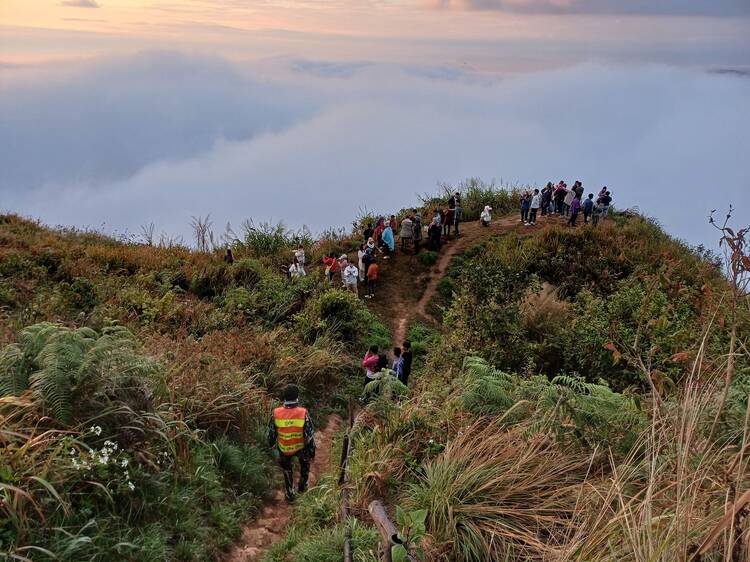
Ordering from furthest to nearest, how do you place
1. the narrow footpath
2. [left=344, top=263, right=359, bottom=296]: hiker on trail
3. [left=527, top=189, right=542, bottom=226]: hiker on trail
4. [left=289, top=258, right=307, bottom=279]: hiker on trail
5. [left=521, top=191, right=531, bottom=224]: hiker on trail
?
[left=521, top=191, right=531, bottom=224]: hiker on trail, [left=527, top=189, right=542, bottom=226]: hiker on trail, [left=289, top=258, right=307, bottom=279]: hiker on trail, [left=344, top=263, right=359, bottom=296]: hiker on trail, the narrow footpath

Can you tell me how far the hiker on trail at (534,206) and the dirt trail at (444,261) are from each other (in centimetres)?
56

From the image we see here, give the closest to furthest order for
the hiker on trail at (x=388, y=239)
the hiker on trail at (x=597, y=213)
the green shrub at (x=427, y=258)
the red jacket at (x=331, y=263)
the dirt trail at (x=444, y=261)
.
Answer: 1. the dirt trail at (x=444, y=261)
2. the red jacket at (x=331, y=263)
3. the hiker on trail at (x=388, y=239)
4. the green shrub at (x=427, y=258)
5. the hiker on trail at (x=597, y=213)

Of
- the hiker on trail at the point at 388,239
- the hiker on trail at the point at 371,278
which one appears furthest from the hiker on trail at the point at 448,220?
the hiker on trail at the point at 371,278

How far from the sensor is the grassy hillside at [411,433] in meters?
3.71

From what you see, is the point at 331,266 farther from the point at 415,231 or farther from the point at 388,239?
the point at 415,231

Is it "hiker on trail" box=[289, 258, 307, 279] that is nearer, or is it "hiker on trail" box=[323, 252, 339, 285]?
"hiker on trail" box=[289, 258, 307, 279]

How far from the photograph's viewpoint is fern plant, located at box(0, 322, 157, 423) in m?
5.18

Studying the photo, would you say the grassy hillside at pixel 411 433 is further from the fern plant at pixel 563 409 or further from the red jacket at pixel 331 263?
the red jacket at pixel 331 263

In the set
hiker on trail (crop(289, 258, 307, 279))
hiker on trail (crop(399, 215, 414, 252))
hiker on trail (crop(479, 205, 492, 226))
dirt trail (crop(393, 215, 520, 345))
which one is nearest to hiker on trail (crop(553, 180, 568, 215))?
dirt trail (crop(393, 215, 520, 345))

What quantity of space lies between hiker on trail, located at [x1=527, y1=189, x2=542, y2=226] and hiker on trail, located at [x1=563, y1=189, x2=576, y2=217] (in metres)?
1.11

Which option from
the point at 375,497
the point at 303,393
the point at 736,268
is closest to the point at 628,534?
the point at 736,268

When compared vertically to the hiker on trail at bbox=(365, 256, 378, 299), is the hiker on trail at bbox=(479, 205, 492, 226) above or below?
above

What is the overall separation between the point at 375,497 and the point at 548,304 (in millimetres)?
7861

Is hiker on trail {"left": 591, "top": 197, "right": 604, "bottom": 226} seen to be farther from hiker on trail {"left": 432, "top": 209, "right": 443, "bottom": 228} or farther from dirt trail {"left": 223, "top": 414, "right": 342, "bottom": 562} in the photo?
dirt trail {"left": 223, "top": 414, "right": 342, "bottom": 562}
